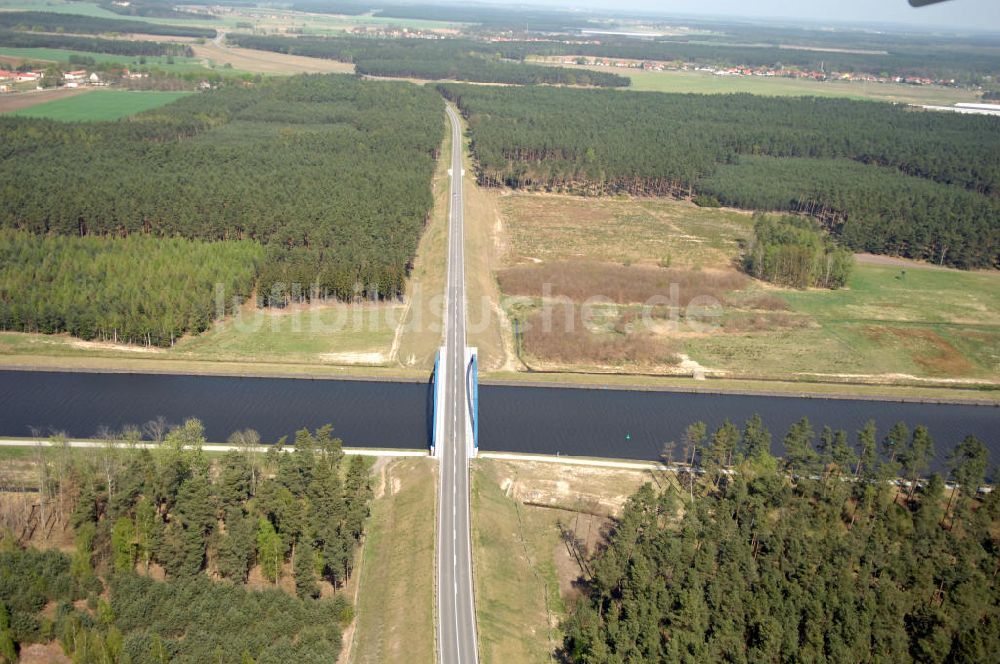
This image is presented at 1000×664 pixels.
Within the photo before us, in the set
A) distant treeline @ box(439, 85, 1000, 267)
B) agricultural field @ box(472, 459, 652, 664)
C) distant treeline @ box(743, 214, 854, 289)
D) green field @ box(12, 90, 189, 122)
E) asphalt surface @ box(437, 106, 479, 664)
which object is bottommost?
agricultural field @ box(472, 459, 652, 664)

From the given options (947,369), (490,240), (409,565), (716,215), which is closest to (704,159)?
(716,215)

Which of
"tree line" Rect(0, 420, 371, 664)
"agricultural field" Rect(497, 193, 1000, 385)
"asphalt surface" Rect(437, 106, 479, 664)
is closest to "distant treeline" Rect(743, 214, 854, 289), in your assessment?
"agricultural field" Rect(497, 193, 1000, 385)

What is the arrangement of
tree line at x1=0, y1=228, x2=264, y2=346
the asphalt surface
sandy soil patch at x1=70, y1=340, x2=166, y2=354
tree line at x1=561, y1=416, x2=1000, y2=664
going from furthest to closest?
1. tree line at x1=0, y1=228, x2=264, y2=346
2. sandy soil patch at x1=70, y1=340, x2=166, y2=354
3. the asphalt surface
4. tree line at x1=561, y1=416, x2=1000, y2=664

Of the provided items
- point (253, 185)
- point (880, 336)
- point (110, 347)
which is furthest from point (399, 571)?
point (253, 185)

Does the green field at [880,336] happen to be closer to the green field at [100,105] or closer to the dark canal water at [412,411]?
the dark canal water at [412,411]

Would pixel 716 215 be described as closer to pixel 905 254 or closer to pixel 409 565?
pixel 905 254

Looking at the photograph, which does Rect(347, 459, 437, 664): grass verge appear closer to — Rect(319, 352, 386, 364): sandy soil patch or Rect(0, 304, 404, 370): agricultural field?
Rect(319, 352, 386, 364): sandy soil patch

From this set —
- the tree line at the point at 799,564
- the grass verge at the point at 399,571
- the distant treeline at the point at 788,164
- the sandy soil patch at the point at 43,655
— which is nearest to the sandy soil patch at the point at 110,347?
the grass verge at the point at 399,571
